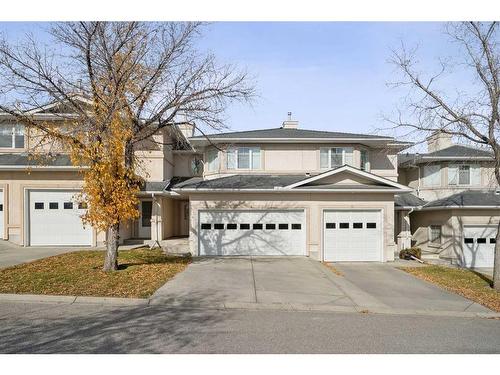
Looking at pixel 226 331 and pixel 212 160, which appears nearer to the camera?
pixel 226 331

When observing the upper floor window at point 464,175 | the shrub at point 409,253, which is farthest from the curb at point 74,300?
the upper floor window at point 464,175

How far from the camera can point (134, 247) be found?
1745 cm

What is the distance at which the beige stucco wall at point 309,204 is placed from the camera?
16.0m

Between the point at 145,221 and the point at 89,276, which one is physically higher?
the point at 145,221

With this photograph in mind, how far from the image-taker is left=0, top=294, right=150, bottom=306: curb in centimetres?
823

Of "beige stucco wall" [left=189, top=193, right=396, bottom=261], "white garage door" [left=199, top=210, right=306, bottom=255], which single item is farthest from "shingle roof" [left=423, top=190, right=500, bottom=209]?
"white garage door" [left=199, top=210, right=306, bottom=255]

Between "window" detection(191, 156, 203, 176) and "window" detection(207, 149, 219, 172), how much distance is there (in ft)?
13.1

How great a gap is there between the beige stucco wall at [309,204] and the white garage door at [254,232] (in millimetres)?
278

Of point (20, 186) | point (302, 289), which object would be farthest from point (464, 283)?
point (20, 186)

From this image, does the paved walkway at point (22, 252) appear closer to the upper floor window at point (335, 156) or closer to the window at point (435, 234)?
the upper floor window at point (335, 156)

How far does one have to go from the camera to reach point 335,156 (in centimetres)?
1916

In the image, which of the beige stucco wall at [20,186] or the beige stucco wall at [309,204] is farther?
the beige stucco wall at [20,186]

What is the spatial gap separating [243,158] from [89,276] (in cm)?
1041

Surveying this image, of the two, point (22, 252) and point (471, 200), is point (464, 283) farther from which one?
point (22, 252)
